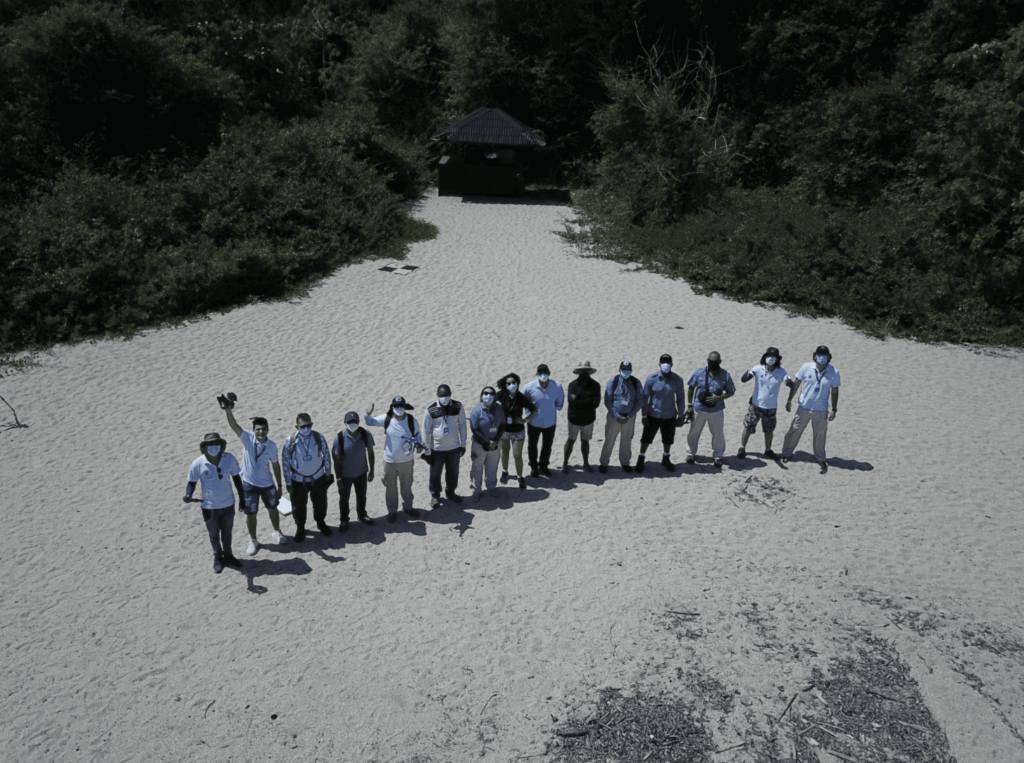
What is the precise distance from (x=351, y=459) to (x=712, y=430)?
4668 mm

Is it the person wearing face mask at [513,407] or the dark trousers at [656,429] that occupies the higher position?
the person wearing face mask at [513,407]

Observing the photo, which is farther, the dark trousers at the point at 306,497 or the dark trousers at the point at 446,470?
the dark trousers at the point at 446,470

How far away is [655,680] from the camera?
603 centimetres

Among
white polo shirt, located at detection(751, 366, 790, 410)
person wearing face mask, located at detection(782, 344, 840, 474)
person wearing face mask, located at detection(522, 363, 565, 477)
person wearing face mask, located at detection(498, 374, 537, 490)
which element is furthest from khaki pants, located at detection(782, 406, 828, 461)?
person wearing face mask, located at detection(498, 374, 537, 490)

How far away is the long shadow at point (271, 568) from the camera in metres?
7.39

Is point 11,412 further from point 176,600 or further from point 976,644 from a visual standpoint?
point 976,644

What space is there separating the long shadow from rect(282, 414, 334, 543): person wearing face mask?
40 cm

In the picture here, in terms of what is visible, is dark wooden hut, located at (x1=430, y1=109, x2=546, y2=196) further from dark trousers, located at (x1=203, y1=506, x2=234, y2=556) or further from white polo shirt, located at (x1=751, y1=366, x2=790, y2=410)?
dark trousers, located at (x1=203, y1=506, x2=234, y2=556)

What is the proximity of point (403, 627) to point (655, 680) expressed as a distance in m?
2.36

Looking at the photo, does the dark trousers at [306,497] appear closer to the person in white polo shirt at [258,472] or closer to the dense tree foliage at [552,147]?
the person in white polo shirt at [258,472]

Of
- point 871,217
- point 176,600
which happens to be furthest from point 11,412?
point 871,217

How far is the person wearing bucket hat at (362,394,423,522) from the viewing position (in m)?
7.93

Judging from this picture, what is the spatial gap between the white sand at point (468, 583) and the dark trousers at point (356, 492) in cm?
A: 28

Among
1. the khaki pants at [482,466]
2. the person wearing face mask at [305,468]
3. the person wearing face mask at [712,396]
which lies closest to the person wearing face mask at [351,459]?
the person wearing face mask at [305,468]
